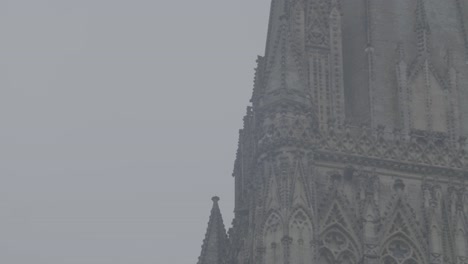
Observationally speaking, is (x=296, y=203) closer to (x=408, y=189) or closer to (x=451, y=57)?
(x=408, y=189)

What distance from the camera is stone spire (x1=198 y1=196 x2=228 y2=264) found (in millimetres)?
58503

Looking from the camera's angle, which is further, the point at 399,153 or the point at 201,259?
the point at 201,259

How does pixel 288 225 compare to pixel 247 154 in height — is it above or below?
below

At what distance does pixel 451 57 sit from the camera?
185 feet

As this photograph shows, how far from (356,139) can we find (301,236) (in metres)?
4.75

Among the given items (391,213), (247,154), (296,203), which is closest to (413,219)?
(391,213)

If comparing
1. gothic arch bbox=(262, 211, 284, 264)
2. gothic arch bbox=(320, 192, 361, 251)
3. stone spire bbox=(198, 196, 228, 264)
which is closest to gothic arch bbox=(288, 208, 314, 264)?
gothic arch bbox=(262, 211, 284, 264)

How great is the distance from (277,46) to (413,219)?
7233 millimetres

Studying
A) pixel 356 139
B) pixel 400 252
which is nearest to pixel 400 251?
pixel 400 252

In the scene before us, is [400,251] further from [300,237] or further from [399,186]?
[300,237]

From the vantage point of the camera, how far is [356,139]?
172ft

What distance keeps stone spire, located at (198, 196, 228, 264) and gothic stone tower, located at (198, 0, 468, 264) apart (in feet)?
0.75

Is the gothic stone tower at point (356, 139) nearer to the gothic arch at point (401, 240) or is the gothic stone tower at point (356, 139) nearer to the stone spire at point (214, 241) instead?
the gothic arch at point (401, 240)

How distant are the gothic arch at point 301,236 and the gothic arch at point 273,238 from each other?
35 cm
